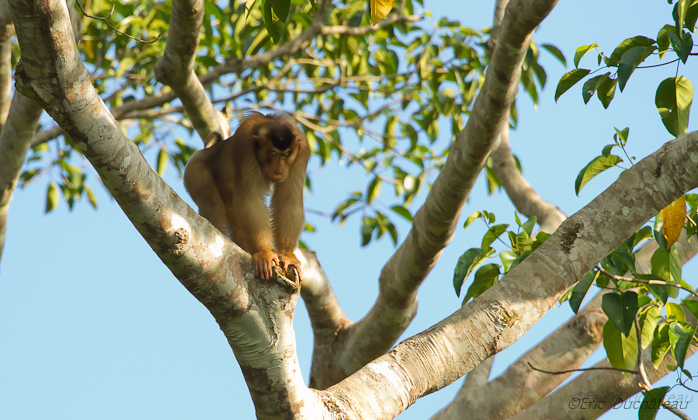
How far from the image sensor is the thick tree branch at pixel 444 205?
2.76 metres

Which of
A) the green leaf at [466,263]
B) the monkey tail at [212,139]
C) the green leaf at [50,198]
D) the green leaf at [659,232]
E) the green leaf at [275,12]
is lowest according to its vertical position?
the green leaf at [659,232]

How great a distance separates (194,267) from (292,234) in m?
1.66

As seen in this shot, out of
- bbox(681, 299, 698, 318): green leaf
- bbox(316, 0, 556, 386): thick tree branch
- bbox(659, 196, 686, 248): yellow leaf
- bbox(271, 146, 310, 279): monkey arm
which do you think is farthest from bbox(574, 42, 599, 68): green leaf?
bbox(271, 146, 310, 279): monkey arm

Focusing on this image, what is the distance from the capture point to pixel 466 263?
124 inches

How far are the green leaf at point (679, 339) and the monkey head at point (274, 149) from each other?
2.41 metres

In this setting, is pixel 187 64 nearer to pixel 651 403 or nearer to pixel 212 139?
pixel 212 139

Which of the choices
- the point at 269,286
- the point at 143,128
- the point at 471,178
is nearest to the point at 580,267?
the point at 471,178

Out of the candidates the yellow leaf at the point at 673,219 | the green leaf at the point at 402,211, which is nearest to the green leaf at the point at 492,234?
the yellow leaf at the point at 673,219

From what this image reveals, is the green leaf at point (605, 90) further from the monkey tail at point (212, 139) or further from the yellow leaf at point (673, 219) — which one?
the monkey tail at point (212, 139)

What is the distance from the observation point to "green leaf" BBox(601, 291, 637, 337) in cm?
268

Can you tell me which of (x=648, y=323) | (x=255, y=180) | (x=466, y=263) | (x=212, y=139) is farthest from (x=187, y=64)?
(x=648, y=323)

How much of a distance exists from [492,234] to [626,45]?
43.9 inches

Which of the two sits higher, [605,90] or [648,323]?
[605,90]

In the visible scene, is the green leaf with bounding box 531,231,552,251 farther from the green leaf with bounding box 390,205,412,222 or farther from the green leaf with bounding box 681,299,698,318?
the green leaf with bounding box 390,205,412,222
